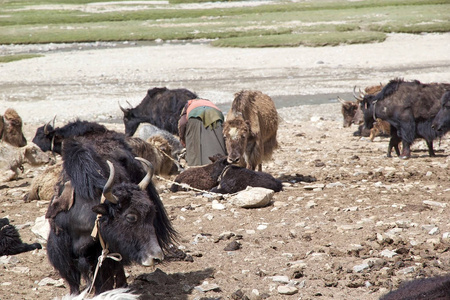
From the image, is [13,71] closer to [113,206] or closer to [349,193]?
[349,193]

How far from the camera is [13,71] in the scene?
1073 inches

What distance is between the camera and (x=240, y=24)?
149ft

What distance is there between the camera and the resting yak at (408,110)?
12.3 meters

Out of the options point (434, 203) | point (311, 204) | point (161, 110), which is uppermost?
point (161, 110)

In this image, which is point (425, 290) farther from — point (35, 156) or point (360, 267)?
point (35, 156)

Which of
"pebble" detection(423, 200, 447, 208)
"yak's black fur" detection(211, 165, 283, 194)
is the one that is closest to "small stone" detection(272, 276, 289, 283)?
"pebble" detection(423, 200, 447, 208)

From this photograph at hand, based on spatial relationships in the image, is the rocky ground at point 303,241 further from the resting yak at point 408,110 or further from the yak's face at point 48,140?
the resting yak at point 408,110

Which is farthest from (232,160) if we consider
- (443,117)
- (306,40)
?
(306,40)

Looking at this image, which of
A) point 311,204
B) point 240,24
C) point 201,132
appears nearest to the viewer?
point 311,204

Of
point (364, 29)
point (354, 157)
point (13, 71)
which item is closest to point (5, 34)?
point (13, 71)

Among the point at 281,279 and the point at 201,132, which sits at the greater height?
the point at 201,132

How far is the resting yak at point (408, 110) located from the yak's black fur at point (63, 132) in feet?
20.7

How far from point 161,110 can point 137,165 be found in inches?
285

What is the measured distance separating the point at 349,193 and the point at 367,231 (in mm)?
1815
